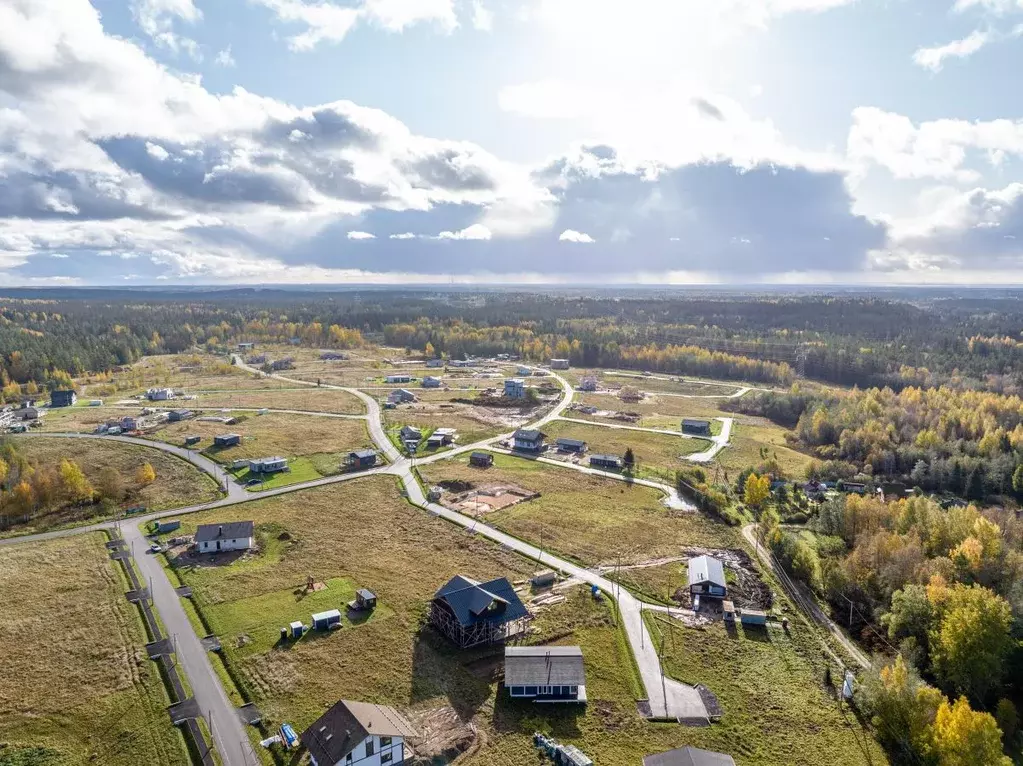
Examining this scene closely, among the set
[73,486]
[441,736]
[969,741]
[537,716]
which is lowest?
[537,716]

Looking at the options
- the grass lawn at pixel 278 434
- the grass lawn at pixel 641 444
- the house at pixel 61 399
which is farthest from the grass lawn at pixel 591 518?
the house at pixel 61 399

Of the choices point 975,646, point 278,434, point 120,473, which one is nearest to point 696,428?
point 975,646

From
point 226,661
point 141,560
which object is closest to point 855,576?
point 226,661

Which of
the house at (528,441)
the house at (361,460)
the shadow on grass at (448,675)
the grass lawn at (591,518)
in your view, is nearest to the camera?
the shadow on grass at (448,675)

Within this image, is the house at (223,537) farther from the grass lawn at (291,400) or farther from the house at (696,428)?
the house at (696,428)

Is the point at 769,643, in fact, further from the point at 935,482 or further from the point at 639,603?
the point at 935,482

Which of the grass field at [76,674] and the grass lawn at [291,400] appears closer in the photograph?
the grass field at [76,674]

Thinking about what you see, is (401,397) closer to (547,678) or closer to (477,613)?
(477,613)
